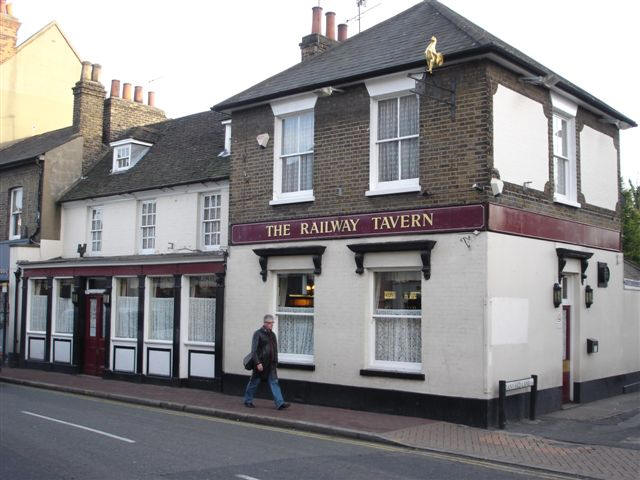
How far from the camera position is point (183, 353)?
1747cm

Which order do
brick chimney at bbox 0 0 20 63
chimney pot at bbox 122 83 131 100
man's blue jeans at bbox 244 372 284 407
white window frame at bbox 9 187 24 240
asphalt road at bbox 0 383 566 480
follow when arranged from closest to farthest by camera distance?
asphalt road at bbox 0 383 566 480 < man's blue jeans at bbox 244 372 284 407 < white window frame at bbox 9 187 24 240 < chimney pot at bbox 122 83 131 100 < brick chimney at bbox 0 0 20 63

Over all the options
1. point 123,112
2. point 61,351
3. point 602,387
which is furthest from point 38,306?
point 602,387

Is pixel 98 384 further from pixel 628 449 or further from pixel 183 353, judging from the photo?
pixel 628 449

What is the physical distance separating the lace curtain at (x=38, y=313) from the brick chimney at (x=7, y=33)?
555 inches

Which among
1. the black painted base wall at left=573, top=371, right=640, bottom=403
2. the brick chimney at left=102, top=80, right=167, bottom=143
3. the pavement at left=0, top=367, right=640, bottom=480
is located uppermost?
the brick chimney at left=102, top=80, right=167, bottom=143

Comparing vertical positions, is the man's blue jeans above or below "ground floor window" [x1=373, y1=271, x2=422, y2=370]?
below

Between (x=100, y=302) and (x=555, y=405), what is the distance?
1286 cm

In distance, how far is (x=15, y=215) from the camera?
24.3m

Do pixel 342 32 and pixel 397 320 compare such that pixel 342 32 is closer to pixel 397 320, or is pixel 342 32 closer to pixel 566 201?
pixel 566 201

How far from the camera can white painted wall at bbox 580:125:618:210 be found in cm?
1560

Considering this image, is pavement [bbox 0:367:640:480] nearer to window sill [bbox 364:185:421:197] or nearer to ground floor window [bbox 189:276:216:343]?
ground floor window [bbox 189:276:216:343]

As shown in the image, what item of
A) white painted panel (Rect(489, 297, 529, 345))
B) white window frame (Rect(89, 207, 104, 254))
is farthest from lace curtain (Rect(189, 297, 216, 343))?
white painted panel (Rect(489, 297, 529, 345))

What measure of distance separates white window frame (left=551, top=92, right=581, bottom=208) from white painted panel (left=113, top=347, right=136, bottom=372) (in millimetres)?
11550

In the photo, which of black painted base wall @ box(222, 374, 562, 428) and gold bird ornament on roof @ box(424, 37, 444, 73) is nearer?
black painted base wall @ box(222, 374, 562, 428)
